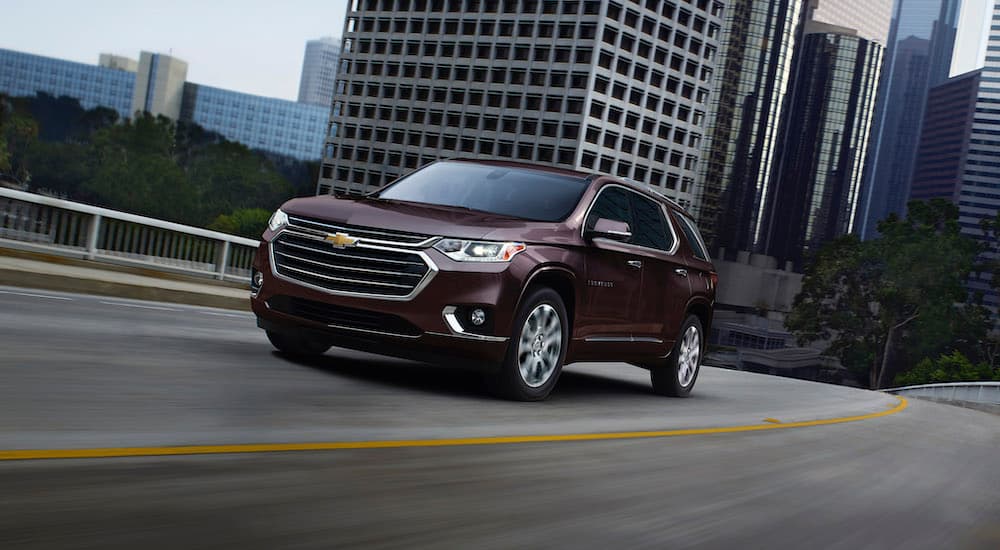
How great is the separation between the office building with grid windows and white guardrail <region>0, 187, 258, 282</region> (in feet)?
351

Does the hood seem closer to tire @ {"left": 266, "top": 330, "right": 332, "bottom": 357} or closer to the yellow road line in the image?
tire @ {"left": 266, "top": 330, "right": 332, "bottom": 357}

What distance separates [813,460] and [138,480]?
4.85 metres

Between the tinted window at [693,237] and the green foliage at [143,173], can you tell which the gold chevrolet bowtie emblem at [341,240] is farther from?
the green foliage at [143,173]

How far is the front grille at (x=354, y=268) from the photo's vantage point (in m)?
7.11

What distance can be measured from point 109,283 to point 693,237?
6.91m

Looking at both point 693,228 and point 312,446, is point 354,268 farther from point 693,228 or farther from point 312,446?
point 693,228

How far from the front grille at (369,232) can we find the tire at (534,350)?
89cm

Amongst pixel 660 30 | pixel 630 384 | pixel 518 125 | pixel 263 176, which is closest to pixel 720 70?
pixel 660 30

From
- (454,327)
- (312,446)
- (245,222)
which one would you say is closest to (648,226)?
(454,327)

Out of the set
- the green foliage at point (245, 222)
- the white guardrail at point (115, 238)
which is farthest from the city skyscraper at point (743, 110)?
the white guardrail at point (115, 238)

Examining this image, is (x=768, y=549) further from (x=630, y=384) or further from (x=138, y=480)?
(x=630, y=384)

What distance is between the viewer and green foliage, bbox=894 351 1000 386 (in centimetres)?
7397

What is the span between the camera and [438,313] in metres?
7.07

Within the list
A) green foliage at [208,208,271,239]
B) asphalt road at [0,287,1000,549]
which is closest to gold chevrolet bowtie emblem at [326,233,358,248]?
asphalt road at [0,287,1000,549]
